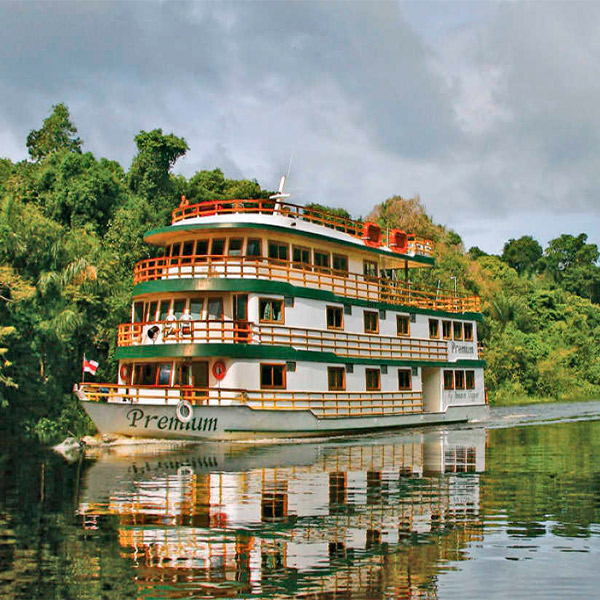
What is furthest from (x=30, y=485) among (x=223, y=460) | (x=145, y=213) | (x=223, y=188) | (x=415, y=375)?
(x=223, y=188)

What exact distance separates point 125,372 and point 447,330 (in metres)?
13.9

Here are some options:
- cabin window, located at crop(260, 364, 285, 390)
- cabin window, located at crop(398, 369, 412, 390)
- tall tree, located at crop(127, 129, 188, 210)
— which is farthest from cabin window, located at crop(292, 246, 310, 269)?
tall tree, located at crop(127, 129, 188, 210)

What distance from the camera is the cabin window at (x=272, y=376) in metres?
25.5

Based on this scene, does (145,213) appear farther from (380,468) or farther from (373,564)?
(373,564)

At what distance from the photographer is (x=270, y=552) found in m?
10.1

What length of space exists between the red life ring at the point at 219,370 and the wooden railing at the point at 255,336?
641 millimetres

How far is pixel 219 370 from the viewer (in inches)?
988

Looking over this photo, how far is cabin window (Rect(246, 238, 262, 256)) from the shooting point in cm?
2702

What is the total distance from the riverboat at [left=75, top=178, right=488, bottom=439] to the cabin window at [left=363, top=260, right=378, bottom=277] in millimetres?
389

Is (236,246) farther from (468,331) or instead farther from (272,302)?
(468,331)

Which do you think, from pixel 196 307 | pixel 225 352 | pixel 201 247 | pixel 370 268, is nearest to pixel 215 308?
pixel 196 307

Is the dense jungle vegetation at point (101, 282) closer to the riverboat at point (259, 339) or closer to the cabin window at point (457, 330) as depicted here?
the riverboat at point (259, 339)

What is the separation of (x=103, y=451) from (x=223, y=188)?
3732 centimetres

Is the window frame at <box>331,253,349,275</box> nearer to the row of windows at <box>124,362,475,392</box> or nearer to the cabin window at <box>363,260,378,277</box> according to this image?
the cabin window at <box>363,260,378,277</box>
